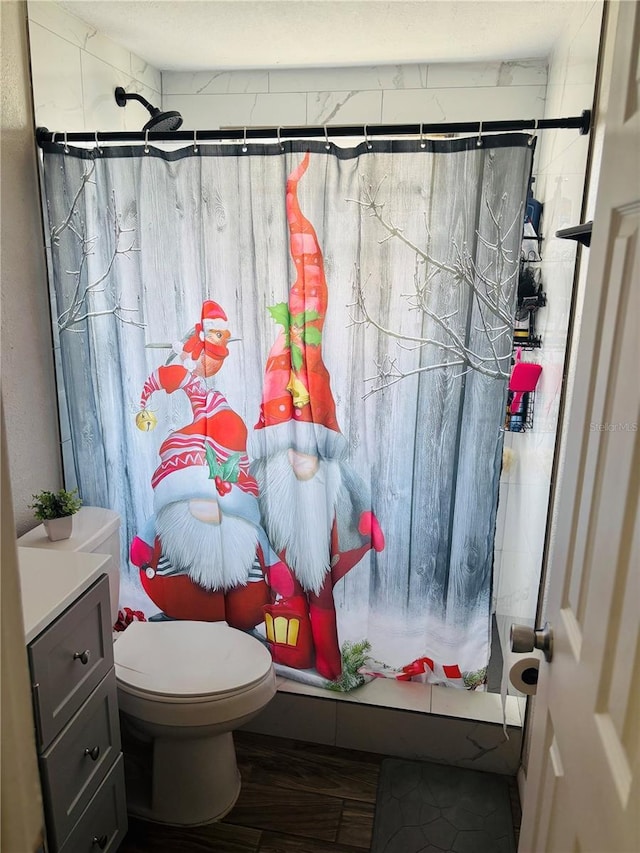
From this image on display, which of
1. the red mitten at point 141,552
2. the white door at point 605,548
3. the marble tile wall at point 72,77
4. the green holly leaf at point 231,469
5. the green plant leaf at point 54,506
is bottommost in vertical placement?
the red mitten at point 141,552

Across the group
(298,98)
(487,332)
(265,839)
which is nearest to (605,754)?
(487,332)

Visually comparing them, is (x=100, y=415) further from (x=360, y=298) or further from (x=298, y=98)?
(x=298, y=98)

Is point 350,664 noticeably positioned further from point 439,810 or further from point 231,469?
point 231,469

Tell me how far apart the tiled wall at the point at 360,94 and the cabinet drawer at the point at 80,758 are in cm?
223

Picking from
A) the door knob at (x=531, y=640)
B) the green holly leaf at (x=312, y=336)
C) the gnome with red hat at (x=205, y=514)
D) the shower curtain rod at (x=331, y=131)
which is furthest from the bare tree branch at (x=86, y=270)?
the door knob at (x=531, y=640)

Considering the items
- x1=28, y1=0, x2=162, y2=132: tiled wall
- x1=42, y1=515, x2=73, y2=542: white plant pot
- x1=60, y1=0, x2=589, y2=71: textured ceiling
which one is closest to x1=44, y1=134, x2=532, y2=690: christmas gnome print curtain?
x1=28, y1=0, x2=162, y2=132: tiled wall

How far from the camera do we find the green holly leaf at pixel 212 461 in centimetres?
214

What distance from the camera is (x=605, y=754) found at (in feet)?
2.56

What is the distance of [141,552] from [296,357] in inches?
35.4

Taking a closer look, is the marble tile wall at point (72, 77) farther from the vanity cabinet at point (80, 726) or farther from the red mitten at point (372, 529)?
the red mitten at point (372, 529)

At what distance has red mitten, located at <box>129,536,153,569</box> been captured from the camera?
2273mm

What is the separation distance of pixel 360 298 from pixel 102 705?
1.31 metres

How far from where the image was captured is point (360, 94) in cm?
265

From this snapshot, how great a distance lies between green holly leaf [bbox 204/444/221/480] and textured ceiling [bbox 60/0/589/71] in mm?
1340
